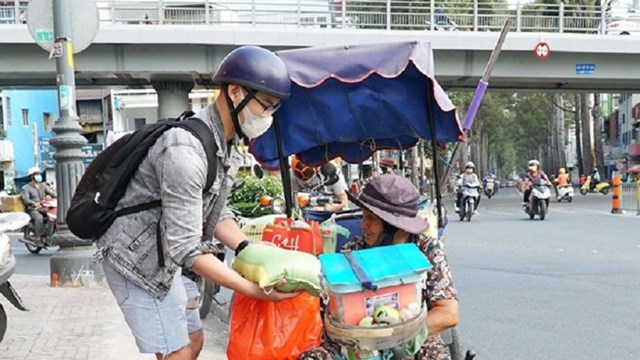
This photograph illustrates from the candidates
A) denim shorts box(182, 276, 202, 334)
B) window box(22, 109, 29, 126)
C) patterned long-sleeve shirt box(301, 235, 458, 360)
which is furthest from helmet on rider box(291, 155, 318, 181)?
window box(22, 109, 29, 126)

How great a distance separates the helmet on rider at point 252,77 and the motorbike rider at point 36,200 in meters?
10.9

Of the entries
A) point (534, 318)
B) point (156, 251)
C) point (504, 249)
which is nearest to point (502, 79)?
point (504, 249)

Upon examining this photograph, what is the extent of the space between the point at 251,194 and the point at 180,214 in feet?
20.9

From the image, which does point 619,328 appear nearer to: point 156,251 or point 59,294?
point 156,251

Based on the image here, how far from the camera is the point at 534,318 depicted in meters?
5.99

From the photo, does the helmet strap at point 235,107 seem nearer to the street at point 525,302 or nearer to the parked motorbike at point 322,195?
the street at point 525,302

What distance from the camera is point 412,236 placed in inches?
114

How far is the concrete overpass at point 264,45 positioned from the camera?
18.9m

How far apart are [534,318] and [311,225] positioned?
10.1 feet

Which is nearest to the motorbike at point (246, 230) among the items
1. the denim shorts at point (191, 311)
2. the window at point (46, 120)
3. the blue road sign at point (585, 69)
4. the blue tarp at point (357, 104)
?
the blue tarp at point (357, 104)

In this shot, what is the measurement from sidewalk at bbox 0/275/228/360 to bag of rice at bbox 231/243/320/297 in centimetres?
266

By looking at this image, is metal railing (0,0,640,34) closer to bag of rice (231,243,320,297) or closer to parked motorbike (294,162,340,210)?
parked motorbike (294,162,340,210)

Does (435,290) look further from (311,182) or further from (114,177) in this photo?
(311,182)

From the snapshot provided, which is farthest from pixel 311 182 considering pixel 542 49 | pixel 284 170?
pixel 542 49
